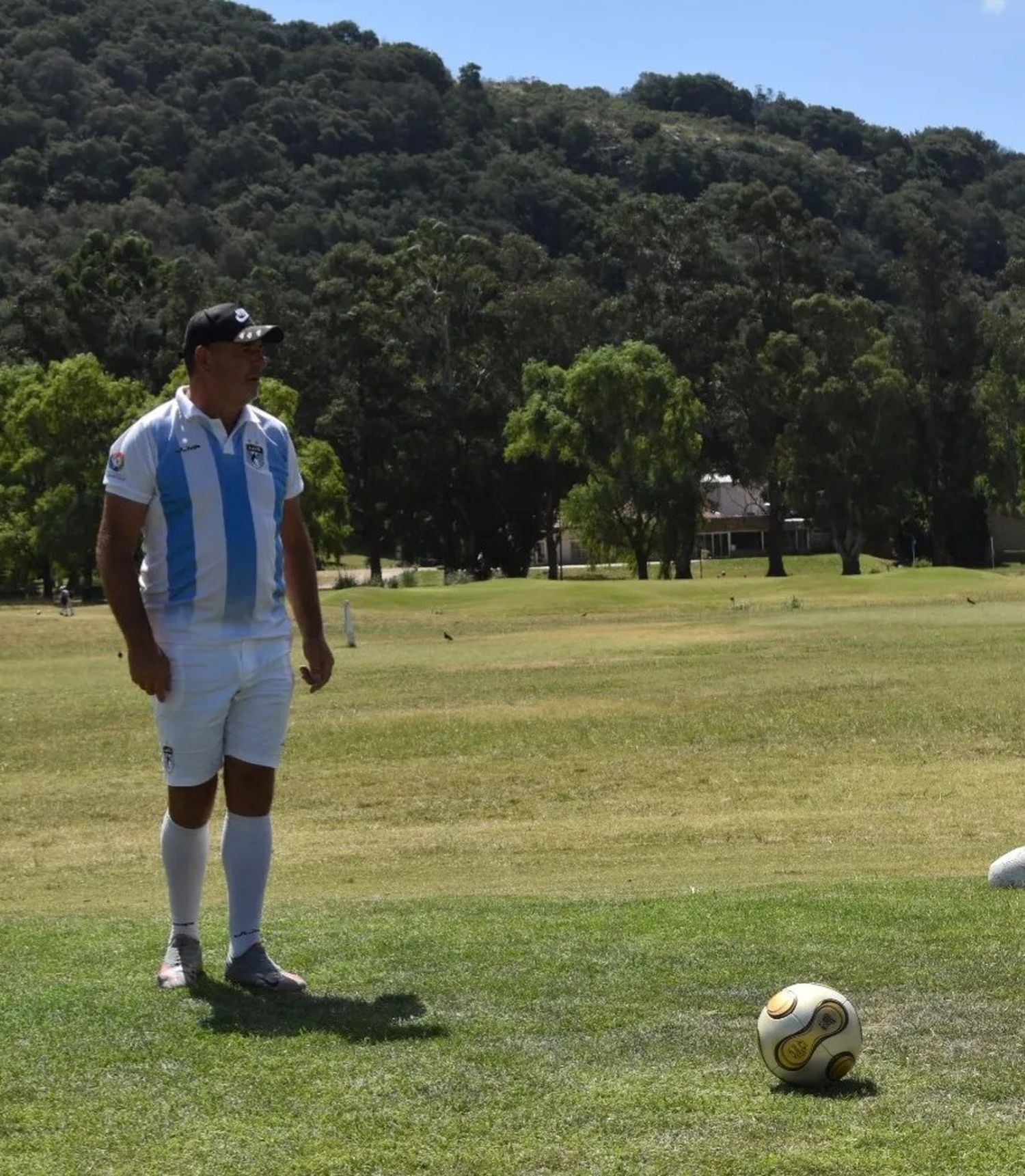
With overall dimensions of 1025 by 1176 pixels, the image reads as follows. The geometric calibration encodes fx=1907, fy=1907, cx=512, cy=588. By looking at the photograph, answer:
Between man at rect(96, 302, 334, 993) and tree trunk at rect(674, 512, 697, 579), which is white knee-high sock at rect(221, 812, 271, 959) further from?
tree trunk at rect(674, 512, 697, 579)

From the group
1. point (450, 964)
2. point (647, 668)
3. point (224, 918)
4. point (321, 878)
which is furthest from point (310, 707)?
point (450, 964)

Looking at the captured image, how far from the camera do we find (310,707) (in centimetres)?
2972

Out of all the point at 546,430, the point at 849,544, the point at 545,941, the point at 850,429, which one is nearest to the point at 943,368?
the point at 850,429

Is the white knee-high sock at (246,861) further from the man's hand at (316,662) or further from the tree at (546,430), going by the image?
the tree at (546,430)

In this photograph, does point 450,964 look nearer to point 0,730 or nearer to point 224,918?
point 224,918

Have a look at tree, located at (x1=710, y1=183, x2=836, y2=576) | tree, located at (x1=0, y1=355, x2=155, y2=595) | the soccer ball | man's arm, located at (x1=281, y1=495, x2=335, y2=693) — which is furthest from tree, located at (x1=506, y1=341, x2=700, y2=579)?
the soccer ball

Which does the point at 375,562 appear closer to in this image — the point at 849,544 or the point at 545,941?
the point at 849,544

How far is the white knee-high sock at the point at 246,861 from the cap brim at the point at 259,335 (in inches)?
70.5

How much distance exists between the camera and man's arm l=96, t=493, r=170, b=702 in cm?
688

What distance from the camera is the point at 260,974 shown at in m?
6.94

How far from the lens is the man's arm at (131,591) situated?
6.88 meters

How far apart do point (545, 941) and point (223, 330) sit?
9.17ft

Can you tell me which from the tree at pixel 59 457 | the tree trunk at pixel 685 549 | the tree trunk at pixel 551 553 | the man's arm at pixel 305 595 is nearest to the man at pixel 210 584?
the man's arm at pixel 305 595

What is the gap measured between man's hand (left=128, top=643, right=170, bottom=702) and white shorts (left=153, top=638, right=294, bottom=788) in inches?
1.5
